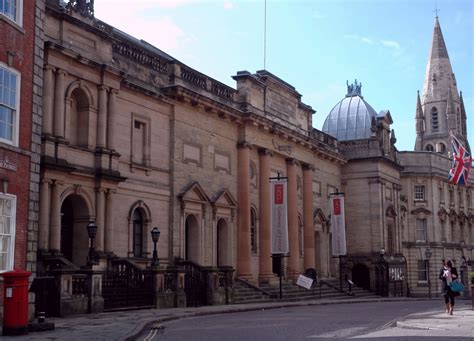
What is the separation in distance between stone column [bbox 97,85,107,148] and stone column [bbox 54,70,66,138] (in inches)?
82.7

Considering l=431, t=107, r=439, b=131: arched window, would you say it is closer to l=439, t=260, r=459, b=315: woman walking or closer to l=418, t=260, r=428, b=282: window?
l=418, t=260, r=428, b=282: window

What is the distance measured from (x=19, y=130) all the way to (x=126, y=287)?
27.7 feet

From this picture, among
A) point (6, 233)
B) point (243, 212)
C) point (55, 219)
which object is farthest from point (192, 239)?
point (6, 233)

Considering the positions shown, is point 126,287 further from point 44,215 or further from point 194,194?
point 194,194

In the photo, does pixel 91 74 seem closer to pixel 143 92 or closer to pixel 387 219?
pixel 143 92

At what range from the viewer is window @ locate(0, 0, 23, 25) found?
17.7m

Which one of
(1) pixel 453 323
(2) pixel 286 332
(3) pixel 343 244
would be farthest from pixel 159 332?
(3) pixel 343 244

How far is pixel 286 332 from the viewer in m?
17.2

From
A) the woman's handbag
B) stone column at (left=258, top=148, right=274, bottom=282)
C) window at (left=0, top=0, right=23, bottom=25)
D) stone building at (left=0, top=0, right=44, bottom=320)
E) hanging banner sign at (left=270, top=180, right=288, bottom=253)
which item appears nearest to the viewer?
stone building at (left=0, top=0, right=44, bottom=320)

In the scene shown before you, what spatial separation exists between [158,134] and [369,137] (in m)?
28.6

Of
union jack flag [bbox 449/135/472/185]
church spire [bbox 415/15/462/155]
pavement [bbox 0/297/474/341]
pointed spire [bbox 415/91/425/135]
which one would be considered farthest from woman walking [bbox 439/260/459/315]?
pointed spire [bbox 415/91/425/135]

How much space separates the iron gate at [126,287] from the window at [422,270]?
4243cm

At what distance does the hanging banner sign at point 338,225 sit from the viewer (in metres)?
44.6

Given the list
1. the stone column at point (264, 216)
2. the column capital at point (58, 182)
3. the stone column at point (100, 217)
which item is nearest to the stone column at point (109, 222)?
the stone column at point (100, 217)
